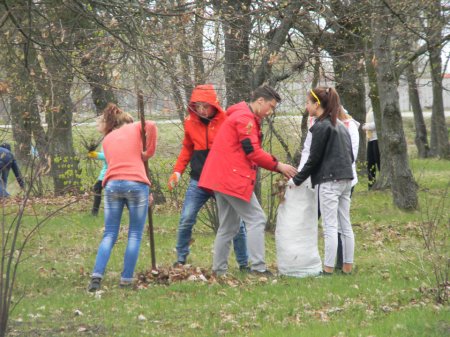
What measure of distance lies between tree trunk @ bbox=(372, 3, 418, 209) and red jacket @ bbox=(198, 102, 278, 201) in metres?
6.33

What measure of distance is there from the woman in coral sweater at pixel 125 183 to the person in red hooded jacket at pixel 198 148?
1.93 ft

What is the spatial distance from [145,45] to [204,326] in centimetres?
254

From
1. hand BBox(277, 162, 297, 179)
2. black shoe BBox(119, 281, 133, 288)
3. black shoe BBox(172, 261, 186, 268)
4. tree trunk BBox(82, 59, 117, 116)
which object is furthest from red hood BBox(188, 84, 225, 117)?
black shoe BBox(119, 281, 133, 288)

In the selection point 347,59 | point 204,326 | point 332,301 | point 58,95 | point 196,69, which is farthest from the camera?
point 347,59

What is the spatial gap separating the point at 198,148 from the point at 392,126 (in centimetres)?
639

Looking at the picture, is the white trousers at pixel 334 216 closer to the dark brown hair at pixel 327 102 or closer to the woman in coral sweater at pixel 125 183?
the dark brown hair at pixel 327 102

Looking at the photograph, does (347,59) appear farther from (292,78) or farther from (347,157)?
(347,157)

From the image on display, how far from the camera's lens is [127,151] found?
859cm

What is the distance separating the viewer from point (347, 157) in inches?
341

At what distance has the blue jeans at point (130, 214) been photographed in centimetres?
856

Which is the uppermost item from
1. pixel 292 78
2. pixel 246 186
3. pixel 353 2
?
pixel 353 2

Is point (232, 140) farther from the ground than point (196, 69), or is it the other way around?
point (196, 69)

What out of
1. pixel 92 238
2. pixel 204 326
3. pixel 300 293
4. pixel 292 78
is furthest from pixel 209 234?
pixel 204 326

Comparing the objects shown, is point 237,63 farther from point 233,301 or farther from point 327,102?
point 233,301
